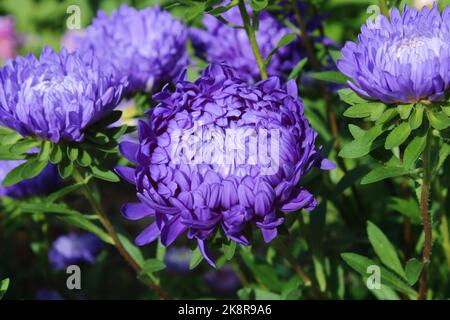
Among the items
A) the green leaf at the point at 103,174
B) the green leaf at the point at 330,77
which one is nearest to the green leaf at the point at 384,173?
the green leaf at the point at 330,77

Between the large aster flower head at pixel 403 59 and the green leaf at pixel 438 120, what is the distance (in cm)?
5

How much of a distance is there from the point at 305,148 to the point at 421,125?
29 cm

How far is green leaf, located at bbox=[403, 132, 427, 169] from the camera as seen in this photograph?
181 centimetres

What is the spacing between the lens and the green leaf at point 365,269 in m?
2.17

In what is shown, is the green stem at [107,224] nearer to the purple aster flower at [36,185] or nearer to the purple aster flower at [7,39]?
the purple aster flower at [36,185]

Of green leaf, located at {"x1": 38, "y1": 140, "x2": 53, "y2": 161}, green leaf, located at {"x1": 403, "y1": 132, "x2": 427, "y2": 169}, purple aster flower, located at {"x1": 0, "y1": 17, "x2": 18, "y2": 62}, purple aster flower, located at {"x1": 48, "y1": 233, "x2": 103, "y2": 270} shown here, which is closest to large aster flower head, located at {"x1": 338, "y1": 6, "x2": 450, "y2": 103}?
green leaf, located at {"x1": 403, "y1": 132, "x2": 427, "y2": 169}

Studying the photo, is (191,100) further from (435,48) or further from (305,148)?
(435,48)

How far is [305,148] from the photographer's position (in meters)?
1.85

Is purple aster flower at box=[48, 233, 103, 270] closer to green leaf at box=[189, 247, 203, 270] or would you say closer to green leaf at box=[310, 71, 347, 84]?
green leaf at box=[189, 247, 203, 270]

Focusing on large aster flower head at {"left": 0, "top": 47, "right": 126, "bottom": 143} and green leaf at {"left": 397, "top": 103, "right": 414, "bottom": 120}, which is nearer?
green leaf at {"left": 397, "top": 103, "right": 414, "bottom": 120}

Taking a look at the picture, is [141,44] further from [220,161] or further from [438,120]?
[438,120]

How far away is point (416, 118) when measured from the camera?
1.75 meters

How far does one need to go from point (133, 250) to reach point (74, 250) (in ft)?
2.14

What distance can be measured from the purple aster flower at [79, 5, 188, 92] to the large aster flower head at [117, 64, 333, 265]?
708 mm
